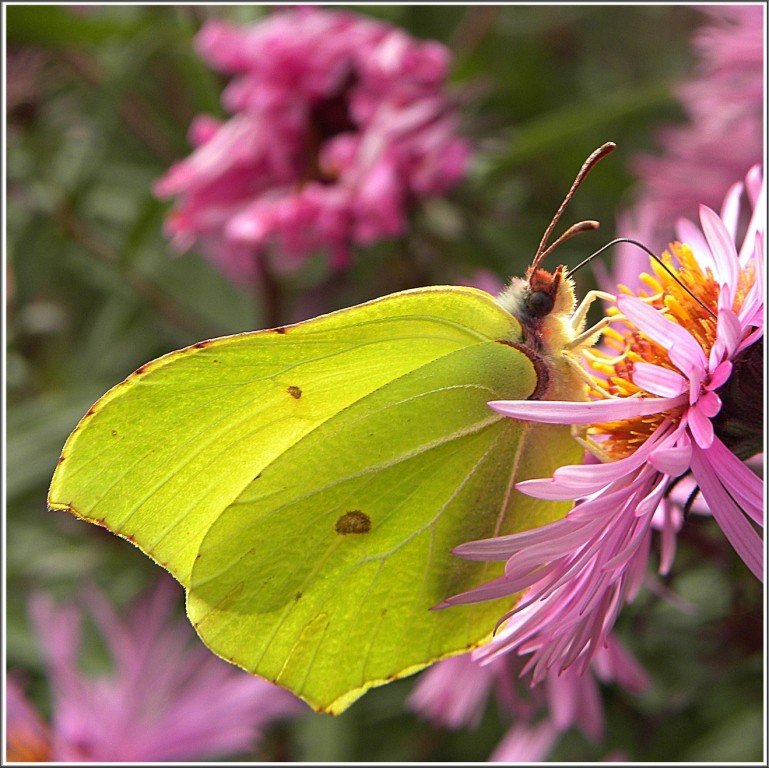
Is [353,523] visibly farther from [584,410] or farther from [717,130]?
[717,130]

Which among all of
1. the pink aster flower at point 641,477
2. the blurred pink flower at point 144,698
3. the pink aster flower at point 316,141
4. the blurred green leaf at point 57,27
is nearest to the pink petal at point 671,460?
the pink aster flower at point 641,477

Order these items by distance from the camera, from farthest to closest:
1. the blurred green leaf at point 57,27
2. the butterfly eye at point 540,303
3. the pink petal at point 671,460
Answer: the blurred green leaf at point 57,27, the butterfly eye at point 540,303, the pink petal at point 671,460

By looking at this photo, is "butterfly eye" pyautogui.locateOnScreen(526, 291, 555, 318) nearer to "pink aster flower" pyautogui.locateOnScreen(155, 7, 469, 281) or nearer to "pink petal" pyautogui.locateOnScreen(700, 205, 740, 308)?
"pink petal" pyautogui.locateOnScreen(700, 205, 740, 308)

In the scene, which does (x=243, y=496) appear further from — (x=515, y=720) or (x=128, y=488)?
(x=515, y=720)

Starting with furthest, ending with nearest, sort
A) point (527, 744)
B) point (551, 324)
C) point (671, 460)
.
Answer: point (527, 744) < point (551, 324) < point (671, 460)

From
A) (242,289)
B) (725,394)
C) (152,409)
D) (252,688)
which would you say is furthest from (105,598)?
(725,394)

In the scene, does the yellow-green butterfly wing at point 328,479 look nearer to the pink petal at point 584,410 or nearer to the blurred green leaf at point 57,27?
the pink petal at point 584,410

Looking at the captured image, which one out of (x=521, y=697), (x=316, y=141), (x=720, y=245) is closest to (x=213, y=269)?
(x=316, y=141)
